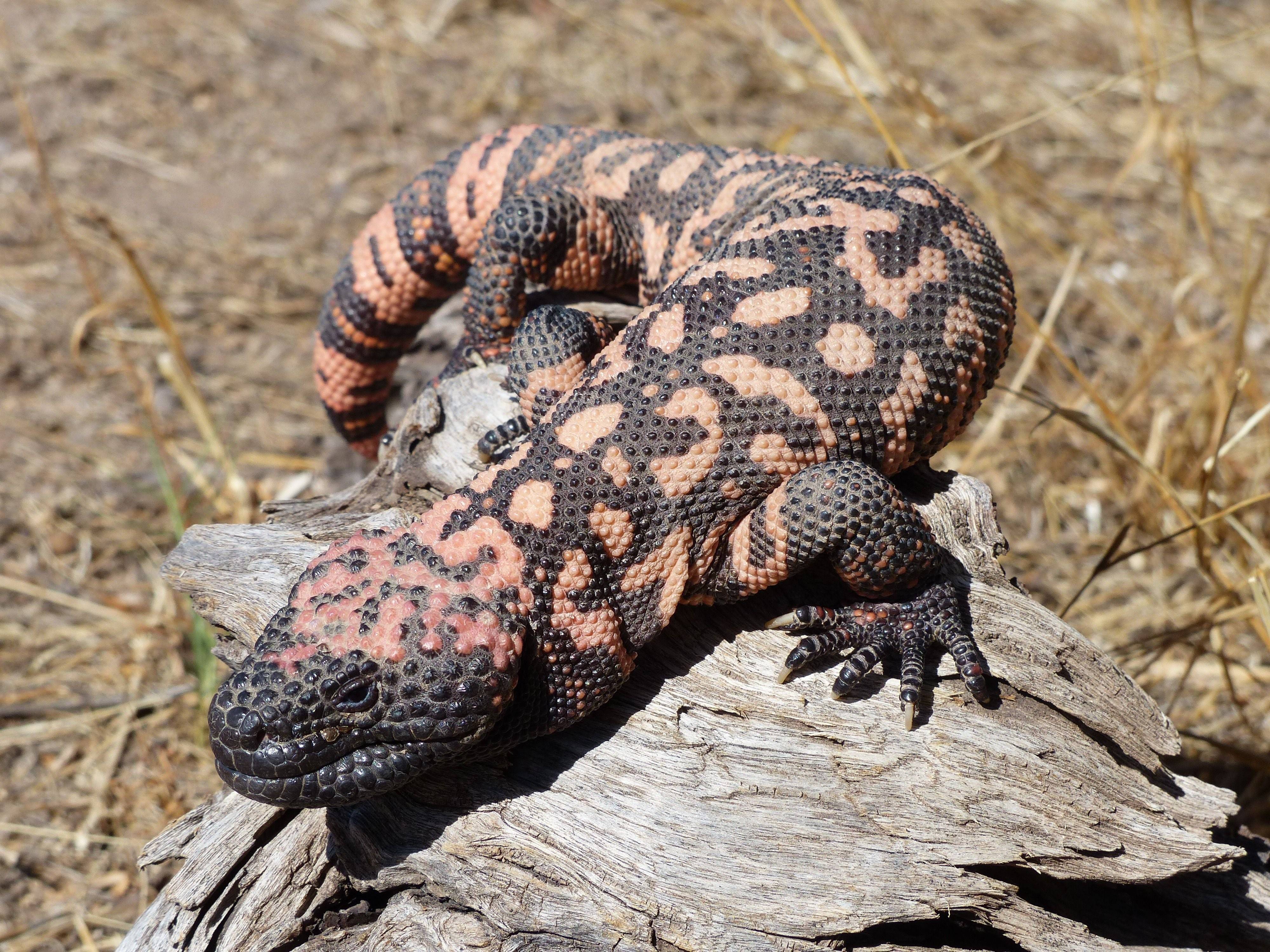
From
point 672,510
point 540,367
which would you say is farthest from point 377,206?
point 672,510

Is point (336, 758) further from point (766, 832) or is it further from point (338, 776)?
point (766, 832)

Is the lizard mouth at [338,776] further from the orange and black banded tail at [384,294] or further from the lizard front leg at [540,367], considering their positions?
the orange and black banded tail at [384,294]

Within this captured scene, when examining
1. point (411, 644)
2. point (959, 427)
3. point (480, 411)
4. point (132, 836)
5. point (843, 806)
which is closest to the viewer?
point (411, 644)

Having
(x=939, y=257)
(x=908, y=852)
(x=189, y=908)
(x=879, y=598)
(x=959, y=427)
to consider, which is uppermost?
(x=939, y=257)

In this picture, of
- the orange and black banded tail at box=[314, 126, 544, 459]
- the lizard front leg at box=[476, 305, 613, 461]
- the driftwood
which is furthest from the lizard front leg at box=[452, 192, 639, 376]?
the driftwood

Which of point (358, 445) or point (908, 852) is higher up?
point (908, 852)

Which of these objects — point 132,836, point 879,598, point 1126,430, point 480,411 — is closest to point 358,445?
point 480,411

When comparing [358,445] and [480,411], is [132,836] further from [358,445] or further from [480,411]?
[480,411]

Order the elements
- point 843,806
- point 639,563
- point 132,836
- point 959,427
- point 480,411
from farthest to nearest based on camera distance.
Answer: point 132,836
point 480,411
point 959,427
point 639,563
point 843,806
